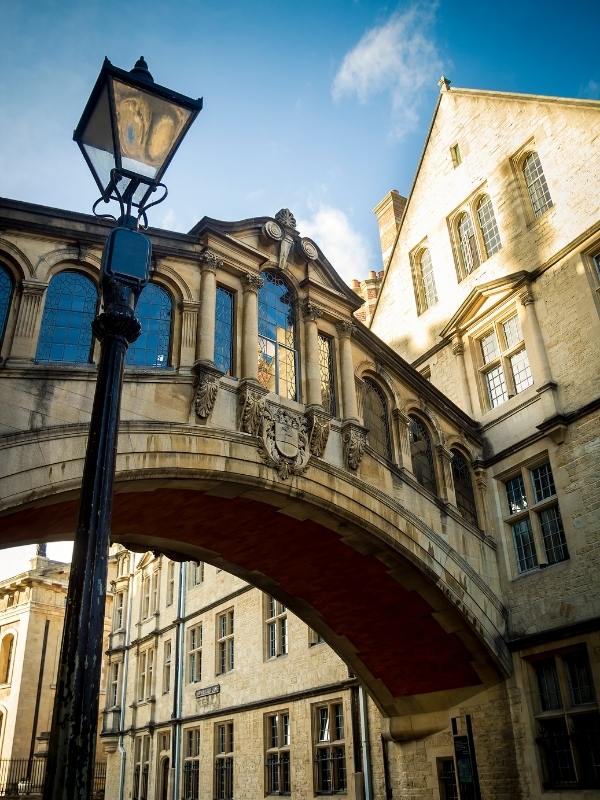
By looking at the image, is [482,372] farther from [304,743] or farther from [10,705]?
[10,705]

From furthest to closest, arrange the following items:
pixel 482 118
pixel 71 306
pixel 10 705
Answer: pixel 10 705, pixel 482 118, pixel 71 306

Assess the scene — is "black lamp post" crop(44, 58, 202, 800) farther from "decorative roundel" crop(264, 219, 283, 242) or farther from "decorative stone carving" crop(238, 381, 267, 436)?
"decorative roundel" crop(264, 219, 283, 242)

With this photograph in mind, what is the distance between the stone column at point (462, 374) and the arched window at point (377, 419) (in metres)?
3.02

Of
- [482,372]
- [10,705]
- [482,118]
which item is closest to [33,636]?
[10,705]

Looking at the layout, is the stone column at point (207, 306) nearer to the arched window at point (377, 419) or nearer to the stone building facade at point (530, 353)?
the arched window at point (377, 419)

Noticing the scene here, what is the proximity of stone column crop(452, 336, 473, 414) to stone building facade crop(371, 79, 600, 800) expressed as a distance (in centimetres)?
3

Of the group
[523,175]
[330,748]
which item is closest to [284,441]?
[330,748]

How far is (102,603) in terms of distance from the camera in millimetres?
3568

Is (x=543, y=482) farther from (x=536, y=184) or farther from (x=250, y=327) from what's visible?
(x=536, y=184)

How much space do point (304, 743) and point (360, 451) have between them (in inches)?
337

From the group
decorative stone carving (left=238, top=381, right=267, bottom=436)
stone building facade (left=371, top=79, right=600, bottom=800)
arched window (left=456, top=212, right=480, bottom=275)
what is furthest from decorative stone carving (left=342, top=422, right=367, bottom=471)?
arched window (left=456, top=212, right=480, bottom=275)

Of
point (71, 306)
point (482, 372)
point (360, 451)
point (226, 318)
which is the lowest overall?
point (360, 451)

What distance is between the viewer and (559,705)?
1182 cm

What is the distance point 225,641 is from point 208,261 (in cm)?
1367
